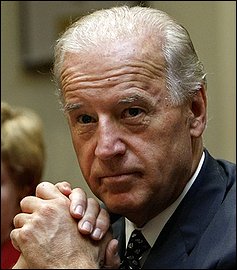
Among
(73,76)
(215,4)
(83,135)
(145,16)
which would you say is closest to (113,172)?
(83,135)

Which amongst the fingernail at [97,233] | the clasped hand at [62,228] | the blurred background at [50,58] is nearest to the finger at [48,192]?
the clasped hand at [62,228]

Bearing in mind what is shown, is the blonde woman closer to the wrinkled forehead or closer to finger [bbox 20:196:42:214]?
finger [bbox 20:196:42:214]

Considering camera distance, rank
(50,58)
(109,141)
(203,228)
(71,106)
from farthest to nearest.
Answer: (50,58), (71,106), (109,141), (203,228)

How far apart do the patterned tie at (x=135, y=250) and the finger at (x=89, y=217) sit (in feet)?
0.32

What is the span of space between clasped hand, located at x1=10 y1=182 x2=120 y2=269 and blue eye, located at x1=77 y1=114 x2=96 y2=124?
0.15 meters

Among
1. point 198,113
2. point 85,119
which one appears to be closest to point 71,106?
point 85,119

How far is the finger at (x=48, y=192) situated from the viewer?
1.54 m

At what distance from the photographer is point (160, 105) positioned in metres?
1.51

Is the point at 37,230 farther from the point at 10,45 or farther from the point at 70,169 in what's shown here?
the point at 10,45

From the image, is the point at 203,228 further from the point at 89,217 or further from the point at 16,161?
the point at 16,161

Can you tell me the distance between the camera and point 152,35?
152 centimetres

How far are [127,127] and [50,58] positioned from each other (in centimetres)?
108

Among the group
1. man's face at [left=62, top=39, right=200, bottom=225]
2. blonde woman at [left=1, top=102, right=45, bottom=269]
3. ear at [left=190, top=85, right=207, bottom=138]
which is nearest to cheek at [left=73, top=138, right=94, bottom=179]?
man's face at [left=62, top=39, right=200, bottom=225]

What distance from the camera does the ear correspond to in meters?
1.59
